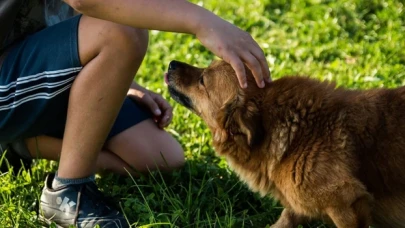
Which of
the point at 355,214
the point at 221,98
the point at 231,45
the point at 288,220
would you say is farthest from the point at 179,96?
the point at 355,214

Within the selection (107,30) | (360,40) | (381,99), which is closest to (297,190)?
(381,99)

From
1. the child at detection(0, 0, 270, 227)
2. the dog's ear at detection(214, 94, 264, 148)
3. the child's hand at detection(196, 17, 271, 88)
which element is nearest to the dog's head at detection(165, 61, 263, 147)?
the dog's ear at detection(214, 94, 264, 148)

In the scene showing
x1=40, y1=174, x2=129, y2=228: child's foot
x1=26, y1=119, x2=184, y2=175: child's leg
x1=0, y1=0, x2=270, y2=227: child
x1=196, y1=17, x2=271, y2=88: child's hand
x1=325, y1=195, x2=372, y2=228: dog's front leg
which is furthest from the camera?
x1=26, y1=119, x2=184, y2=175: child's leg

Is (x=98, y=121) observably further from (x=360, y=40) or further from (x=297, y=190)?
(x=360, y=40)

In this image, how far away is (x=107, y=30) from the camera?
3701 mm

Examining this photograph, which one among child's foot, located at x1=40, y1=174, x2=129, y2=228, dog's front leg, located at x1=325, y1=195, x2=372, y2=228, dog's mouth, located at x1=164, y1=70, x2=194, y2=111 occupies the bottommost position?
child's foot, located at x1=40, y1=174, x2=129, y2=228

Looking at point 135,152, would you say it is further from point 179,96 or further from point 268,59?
point 268,59

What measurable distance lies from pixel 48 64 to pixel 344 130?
1500 mm

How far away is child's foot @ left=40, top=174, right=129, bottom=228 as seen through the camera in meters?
3.82

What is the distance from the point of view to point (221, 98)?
3701 millimetres

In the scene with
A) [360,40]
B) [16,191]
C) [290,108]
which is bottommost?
[16,191]

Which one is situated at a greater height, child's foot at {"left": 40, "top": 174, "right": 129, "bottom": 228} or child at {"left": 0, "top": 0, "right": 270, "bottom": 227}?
child at {"left": 0, "top": 0, "right": 270, "bottom": 227}

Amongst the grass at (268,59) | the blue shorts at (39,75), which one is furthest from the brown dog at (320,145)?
the blue shorts at (39,75)

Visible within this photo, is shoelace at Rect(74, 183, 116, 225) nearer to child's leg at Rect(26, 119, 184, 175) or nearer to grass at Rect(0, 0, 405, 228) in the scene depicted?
grass at Rect(0, 0, 405, 228)
